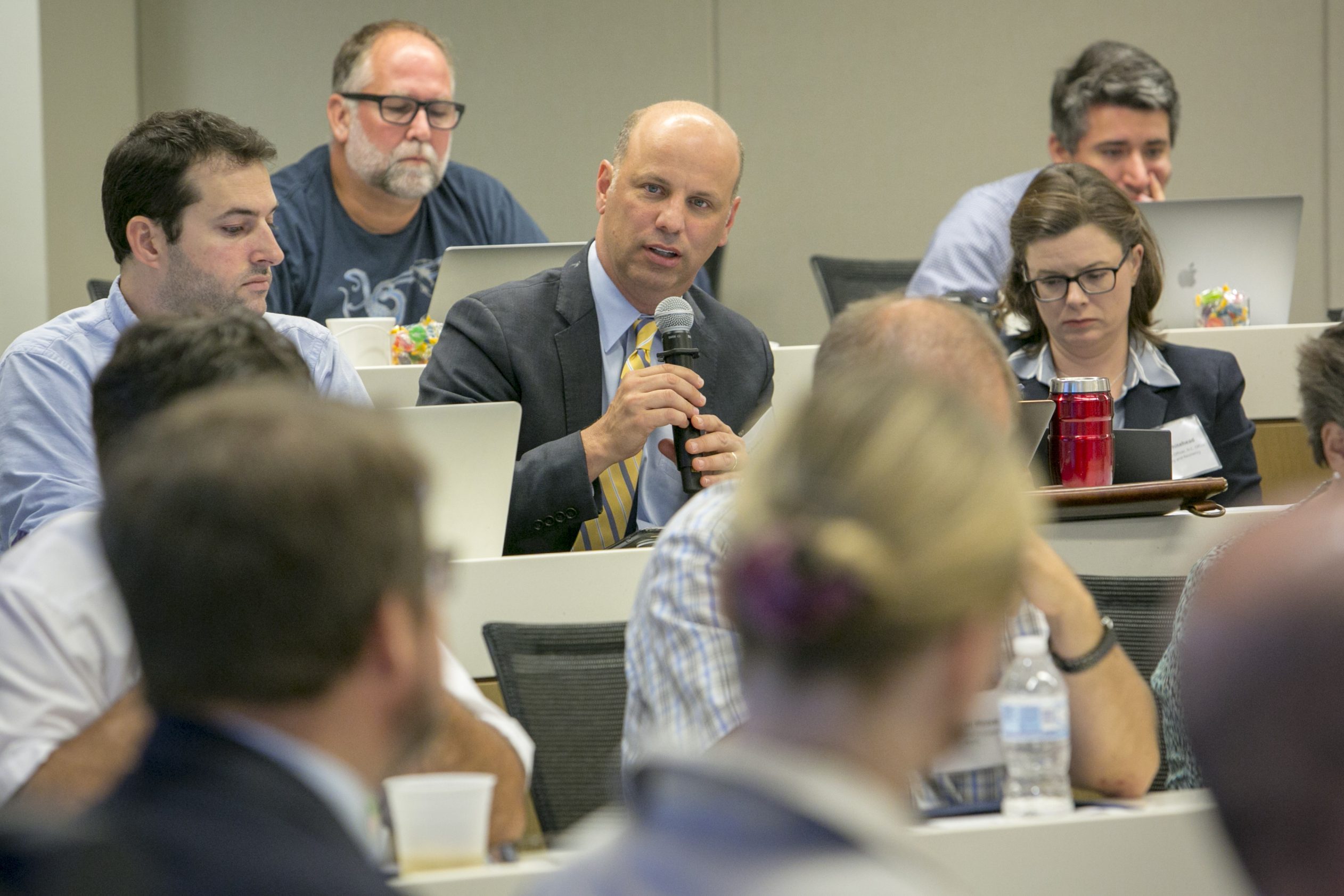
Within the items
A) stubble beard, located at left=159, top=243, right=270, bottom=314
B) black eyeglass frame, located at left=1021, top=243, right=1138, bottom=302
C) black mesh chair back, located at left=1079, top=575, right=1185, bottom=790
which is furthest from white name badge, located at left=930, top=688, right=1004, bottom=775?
stubble beard, located at left=159, top=243, right=270, bottom=314

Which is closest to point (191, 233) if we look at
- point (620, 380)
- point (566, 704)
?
point (620, 380)

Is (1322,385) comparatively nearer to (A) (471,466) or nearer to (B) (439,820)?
(A) (471,466)

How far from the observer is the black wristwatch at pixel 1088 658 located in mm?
1576

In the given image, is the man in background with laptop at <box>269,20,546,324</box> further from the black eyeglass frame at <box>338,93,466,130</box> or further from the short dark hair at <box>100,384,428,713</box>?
the short dark hair at <box>100,384,428,713</box>

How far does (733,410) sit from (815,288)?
3271mm

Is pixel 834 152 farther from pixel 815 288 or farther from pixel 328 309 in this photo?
pixel 328 309

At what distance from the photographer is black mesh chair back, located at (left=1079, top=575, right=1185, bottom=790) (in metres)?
1.92

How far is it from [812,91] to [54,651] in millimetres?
4688

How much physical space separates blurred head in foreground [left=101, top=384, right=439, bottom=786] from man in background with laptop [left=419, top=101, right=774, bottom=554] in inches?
55.6

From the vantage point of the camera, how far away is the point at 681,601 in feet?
4.73

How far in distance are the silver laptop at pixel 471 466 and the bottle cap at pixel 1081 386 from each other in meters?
0.79

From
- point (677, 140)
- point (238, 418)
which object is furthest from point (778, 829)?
point (677, 140)

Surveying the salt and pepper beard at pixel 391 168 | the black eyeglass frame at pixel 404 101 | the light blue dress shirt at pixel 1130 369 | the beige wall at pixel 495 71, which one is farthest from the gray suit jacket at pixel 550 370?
the beige wall at pixel 495 71

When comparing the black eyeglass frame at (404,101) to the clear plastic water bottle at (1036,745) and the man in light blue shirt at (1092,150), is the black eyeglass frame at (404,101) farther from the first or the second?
the clear plastic water bottle at (1036,745)
